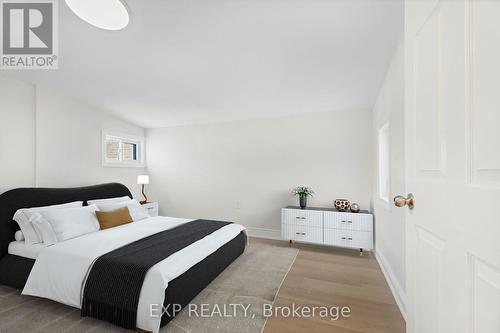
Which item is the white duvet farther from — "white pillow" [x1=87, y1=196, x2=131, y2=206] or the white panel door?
the white panel door

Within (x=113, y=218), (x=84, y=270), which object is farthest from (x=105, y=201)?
(x=84, y=270)

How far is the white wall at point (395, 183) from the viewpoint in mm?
1925

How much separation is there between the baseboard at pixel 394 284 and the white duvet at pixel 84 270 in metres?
1.79

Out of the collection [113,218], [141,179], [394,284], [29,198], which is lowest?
[394,284]

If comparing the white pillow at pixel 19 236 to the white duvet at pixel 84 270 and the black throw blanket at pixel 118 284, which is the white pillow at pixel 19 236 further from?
the black throw blanket at pixel 118 284

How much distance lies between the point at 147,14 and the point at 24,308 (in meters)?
2.77

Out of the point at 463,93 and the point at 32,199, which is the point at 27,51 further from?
the point at 463,93

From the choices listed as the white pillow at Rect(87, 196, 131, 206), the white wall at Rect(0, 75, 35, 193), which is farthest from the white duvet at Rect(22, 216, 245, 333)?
the white wall at Rect(0, 75, 35, 193)

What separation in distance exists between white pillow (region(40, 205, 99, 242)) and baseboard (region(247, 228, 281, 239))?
249cm

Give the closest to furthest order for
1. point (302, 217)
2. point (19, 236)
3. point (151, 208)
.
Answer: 1. point (19, 236)
2. point (302, 217)
3. point (151, 208)

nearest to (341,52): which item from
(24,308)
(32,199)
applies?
(24,308)

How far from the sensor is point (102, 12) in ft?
5.48

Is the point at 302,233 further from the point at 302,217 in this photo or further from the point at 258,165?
the point at 258,165

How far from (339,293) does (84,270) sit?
2356 mm
